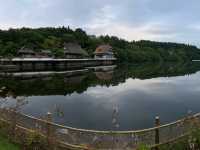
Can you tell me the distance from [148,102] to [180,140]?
780 inches

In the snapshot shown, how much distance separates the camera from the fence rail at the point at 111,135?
10453mm

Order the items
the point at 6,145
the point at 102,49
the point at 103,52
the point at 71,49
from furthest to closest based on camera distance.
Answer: the point at 102,49, the point at 103,52, the point at 71,49, the point at 6,145

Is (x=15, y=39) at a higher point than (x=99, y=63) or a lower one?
Result: higher

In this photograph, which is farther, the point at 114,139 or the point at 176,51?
the point at 176,51

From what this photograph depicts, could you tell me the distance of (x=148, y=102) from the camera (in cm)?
3098

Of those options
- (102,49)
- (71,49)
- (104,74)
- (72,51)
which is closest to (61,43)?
(71,49)

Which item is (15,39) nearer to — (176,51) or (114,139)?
(114,139)

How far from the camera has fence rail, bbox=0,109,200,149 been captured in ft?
34.3

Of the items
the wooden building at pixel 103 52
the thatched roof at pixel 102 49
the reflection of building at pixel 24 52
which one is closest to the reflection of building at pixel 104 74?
the reflection of building at pixel 24 52

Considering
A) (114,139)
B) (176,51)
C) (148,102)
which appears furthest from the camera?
(176,51)

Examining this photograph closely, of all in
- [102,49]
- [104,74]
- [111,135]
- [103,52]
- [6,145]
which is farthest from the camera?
[102,49]

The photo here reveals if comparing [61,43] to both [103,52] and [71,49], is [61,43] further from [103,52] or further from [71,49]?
[103,52]

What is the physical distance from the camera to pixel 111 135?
408 inches

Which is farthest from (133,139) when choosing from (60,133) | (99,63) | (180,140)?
(99,63)
